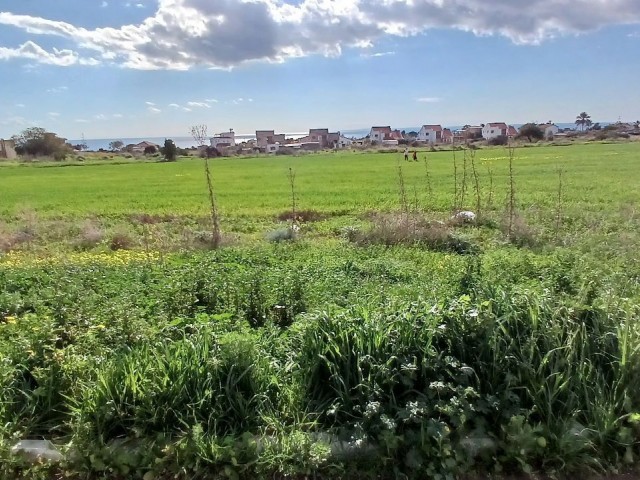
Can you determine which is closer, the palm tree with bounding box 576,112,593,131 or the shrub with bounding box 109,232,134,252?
the shrub with bounding box 109,232,134,252

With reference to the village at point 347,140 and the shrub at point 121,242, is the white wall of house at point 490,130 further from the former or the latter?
the shrub at point 121,242

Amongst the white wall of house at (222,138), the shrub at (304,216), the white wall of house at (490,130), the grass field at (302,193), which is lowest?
the shrub at (304,216)

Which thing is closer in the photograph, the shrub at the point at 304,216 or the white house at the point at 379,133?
the shrub at the point at 304,216

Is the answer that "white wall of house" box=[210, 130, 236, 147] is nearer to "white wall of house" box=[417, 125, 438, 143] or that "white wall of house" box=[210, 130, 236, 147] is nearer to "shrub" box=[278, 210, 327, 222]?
"shrub" box=[278, 210, 327, 222]

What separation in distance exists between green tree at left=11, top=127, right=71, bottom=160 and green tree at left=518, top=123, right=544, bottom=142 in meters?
66.6

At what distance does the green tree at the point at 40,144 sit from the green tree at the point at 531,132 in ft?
219

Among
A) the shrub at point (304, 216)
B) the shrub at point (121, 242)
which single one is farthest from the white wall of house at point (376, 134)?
the shrub at point (121, 242)

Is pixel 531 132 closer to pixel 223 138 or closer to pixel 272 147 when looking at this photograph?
pixel 272 147

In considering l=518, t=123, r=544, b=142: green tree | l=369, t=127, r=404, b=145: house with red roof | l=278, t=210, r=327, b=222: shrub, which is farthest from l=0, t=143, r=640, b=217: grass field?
l=369, t=127, r=404, b=145: house with red roof

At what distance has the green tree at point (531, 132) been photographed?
6957cm

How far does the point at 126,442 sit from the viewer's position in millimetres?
2918

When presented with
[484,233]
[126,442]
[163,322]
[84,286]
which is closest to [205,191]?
[484,233]

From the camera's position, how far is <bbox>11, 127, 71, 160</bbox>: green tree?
2650 inches

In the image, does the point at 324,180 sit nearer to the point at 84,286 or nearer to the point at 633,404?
the point at 84,286
